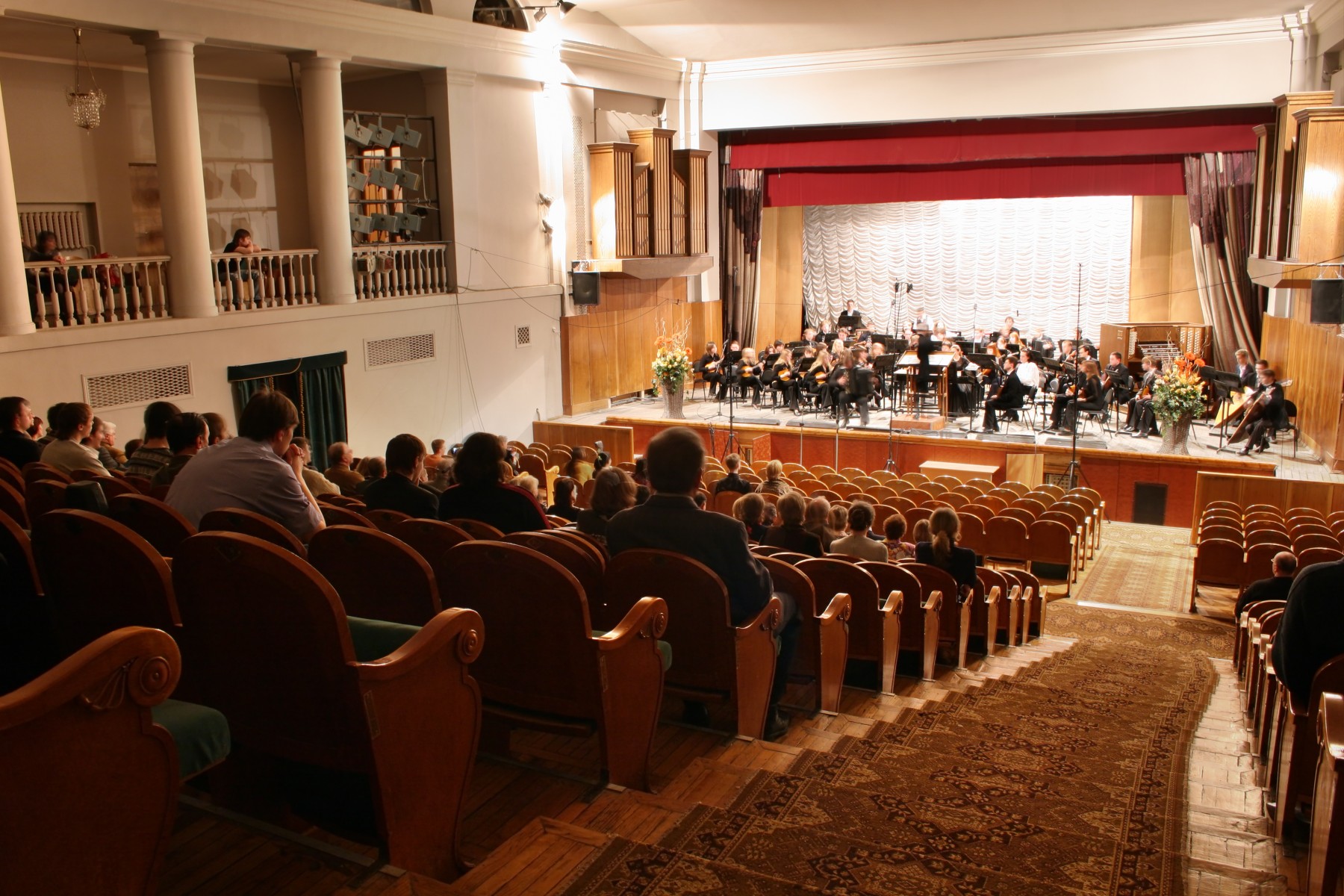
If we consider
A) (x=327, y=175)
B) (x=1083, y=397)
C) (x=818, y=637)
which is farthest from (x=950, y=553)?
(x=327, y=175)

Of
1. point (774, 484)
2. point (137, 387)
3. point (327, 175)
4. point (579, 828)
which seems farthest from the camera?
point (327, 175)

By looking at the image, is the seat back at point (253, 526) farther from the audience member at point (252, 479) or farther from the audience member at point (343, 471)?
the audience member at point (343, 471)

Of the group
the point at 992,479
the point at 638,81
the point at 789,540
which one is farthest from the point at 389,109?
the point at 789,540

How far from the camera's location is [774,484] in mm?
7562

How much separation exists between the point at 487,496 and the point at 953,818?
7.03 feet

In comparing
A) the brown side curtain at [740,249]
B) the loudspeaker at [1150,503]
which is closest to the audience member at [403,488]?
the loudspeaker at [1150,503]

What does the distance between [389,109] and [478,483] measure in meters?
11.4

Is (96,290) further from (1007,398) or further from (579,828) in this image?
(1007,398)

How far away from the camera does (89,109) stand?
30.3 feet

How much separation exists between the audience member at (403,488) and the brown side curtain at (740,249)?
46.3ft

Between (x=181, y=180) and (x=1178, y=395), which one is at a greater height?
(x=181, y=180)

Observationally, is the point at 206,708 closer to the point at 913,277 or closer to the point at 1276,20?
the point at 1276,20

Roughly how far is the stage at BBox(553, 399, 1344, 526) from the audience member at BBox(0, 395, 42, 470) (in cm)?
912

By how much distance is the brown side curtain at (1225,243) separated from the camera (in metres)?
15.4
